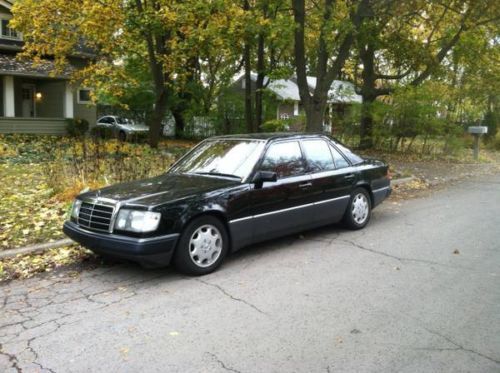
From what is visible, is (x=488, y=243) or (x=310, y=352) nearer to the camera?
(x=310, y=352)

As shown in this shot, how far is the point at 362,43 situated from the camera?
18062mm

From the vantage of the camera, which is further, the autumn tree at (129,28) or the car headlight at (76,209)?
the autumn tree at (129,28)

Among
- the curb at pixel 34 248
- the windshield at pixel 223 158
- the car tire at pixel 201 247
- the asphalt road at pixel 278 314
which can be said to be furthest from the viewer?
the windshield at pixel 223 158

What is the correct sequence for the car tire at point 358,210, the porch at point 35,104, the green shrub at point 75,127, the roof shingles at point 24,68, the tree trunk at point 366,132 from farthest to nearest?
the green shrub at point 75,127, the porch at point 35,104, the roof shingles at point 24,68, the tree trunk at point 366,132, the car tire at point 358,210

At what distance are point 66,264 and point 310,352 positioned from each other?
3.53 meters

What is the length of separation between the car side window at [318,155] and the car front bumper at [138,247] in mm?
2534

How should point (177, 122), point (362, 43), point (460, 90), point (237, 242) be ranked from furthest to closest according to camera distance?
point (177, 122) < point (460, 90) < point (362, 43) < point (237, 242)

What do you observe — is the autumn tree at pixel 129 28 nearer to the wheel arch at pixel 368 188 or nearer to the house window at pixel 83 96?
the wheel arch at pixel 368 188

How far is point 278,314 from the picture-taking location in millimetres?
4551

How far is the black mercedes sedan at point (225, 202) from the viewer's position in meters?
5.36

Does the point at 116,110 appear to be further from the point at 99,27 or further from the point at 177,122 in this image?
the point at 99,27

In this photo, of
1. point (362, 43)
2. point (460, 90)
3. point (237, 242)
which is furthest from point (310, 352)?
point (460, 90)

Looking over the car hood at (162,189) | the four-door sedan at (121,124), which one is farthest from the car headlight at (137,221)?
the four-door sedan at (121,124)

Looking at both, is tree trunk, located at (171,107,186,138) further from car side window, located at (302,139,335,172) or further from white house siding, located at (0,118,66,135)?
car side window, located at (302,139,335,172)
